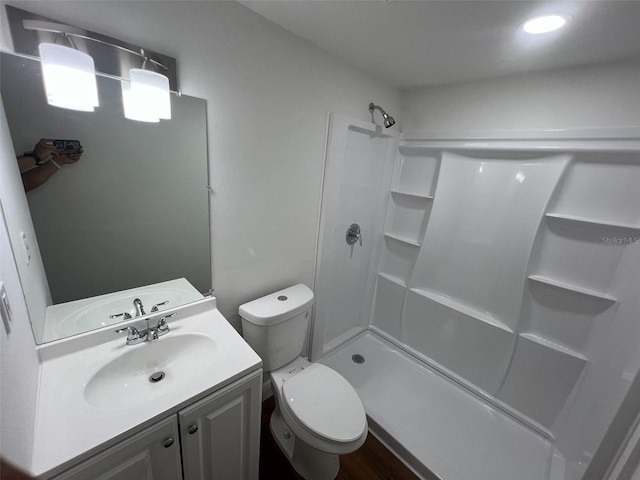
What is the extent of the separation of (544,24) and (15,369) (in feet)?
6.69

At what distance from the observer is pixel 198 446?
90cm

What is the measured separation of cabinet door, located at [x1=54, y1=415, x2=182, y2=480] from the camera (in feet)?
2.22

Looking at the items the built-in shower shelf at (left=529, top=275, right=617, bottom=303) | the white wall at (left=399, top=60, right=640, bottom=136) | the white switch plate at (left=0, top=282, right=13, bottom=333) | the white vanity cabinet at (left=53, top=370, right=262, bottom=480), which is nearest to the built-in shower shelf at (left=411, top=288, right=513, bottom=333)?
the built-in shower shelf at (left=529, top=275, right=617, bottom=303)

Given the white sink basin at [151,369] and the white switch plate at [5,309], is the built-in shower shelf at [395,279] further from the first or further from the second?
the white switch plate at [5,309]

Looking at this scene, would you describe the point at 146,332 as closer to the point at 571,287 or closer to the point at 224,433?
the point at 224,433

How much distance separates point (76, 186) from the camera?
2.97 ft

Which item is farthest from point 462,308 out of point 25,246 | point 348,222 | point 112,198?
point 25,246

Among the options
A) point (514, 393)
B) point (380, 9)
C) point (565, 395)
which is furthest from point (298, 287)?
point (565, 395)

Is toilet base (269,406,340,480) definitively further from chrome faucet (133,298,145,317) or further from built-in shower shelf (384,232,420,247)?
built-in shower shelf (384,232,420,247)

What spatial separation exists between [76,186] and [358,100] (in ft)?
5.03

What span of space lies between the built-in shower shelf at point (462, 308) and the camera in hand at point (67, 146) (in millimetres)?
2162

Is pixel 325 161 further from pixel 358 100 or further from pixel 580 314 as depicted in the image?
pixel 580 314

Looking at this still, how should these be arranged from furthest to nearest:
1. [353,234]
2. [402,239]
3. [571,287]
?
[402,239], [353,234], [571,287]

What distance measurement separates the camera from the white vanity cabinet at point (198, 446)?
2.36 feet
